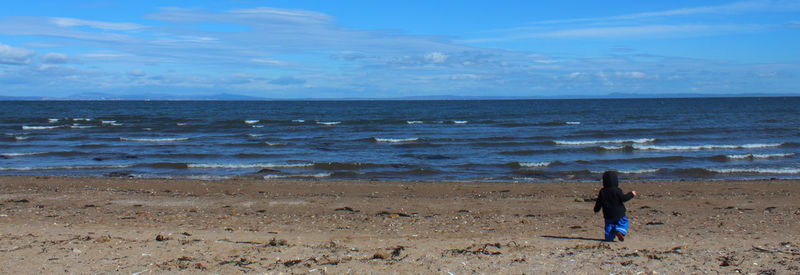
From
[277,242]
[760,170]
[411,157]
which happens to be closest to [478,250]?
[277,242]

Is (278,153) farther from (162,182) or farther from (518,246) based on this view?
(518,246)

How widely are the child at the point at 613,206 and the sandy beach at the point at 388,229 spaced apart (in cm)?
20

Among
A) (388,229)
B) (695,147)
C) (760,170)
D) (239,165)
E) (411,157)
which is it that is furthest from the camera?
(695,147)

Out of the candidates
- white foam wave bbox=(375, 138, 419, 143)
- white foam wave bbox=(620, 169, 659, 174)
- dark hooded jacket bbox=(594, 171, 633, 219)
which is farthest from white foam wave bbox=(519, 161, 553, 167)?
dark hooded jacket bbox=(594, 171, 633, 219)

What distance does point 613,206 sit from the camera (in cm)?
778

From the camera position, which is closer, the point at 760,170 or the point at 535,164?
the point at 760,170

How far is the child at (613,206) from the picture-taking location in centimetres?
774

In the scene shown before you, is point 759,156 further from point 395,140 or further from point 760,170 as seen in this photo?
point 395,140

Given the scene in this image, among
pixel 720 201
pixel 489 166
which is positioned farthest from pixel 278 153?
pixel 720 201

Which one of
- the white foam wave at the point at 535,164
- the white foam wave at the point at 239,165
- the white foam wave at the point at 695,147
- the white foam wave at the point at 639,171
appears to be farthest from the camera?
the white foam wave at the point at 695,147

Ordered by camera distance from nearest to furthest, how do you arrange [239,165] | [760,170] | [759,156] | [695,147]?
1. [760,170]
2. [239,165]
3. [759,156]
4. [695,147]

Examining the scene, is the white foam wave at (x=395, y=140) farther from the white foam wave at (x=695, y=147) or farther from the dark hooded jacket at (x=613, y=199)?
the dark hooded jacket at (x=613, y=199)

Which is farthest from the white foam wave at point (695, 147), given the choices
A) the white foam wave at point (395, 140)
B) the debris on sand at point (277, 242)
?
the debris on sand at point (277, 242)

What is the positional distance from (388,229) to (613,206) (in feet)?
10.2
